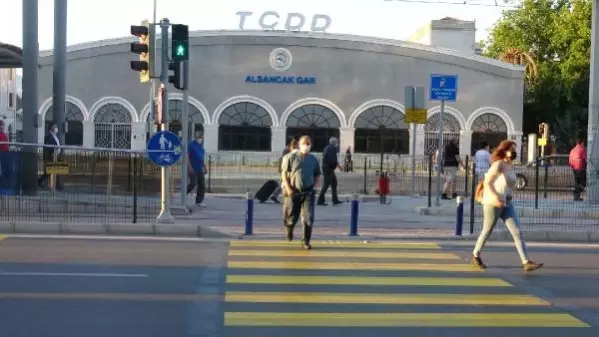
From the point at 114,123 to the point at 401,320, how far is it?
4469cm

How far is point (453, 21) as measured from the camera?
67.6 metres

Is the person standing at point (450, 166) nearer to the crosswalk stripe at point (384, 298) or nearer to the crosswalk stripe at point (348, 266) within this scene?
the crosswalk stripe at point (348, 266)

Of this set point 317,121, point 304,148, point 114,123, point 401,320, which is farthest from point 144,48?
point 114,123

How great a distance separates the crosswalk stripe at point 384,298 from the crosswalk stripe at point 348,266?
1792mm

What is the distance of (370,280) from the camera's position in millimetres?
9945

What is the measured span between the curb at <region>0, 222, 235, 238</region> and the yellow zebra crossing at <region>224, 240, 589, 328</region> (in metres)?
1.69

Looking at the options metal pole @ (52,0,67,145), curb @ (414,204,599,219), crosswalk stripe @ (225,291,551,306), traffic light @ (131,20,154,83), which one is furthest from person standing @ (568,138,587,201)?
metal pole @ (52,0,67,145)

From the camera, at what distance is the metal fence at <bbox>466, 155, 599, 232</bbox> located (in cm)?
1642

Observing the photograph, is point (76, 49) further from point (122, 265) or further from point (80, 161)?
point (122, 265)

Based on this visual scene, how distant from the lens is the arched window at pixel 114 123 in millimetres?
50281

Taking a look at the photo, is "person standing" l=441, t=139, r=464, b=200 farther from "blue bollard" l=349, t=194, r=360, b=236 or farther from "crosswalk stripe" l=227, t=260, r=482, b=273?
"crosswalk stripe" l=227, t=260, r=482, b=273

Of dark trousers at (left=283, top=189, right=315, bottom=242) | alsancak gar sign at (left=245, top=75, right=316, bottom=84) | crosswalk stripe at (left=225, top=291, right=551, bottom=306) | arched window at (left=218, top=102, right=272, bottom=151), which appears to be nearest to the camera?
crosswalk stripe at (left=225, top=291, right=551, bottom=306)

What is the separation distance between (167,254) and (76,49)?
41056mm

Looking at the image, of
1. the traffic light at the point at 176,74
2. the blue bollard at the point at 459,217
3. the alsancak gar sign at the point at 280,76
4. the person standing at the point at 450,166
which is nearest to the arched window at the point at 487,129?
the alsancak gar sign at the point at 280,76
